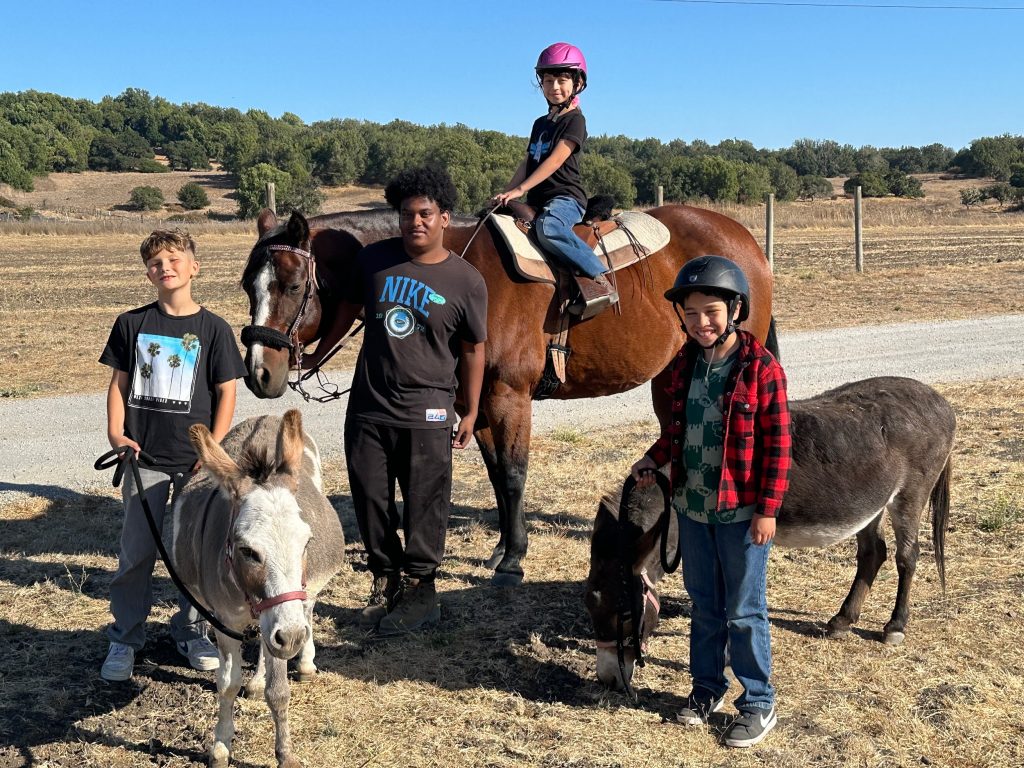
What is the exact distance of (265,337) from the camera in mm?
5234


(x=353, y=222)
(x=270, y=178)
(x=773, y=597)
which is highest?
(x=270, y=178)

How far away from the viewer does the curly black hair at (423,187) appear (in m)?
4.69

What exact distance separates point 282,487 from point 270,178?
64650mm

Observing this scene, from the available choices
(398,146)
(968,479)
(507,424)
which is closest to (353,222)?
(507,424)

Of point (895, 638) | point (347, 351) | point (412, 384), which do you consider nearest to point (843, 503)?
point (895, 638)

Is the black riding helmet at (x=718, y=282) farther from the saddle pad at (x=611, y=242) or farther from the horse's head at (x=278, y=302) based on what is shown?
the horse's head at (x=278, y=302)

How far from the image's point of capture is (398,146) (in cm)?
7694

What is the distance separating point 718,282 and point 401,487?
2159mm

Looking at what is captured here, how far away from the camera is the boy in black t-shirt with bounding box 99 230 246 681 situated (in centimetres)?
432

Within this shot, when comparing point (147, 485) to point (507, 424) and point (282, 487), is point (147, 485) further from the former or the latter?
point (507, 424)

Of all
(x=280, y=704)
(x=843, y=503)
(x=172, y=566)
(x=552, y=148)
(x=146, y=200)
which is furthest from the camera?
(x=146, y=200)

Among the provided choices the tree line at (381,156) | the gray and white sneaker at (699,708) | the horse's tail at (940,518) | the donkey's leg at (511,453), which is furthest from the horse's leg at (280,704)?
the tree line at (381,156)

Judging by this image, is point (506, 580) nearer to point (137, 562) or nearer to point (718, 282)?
point (137, 562)

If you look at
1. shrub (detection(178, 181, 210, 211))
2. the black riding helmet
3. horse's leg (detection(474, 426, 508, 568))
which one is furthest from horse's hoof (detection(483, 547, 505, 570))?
shrub (detection(178, 181, 210, 211))
